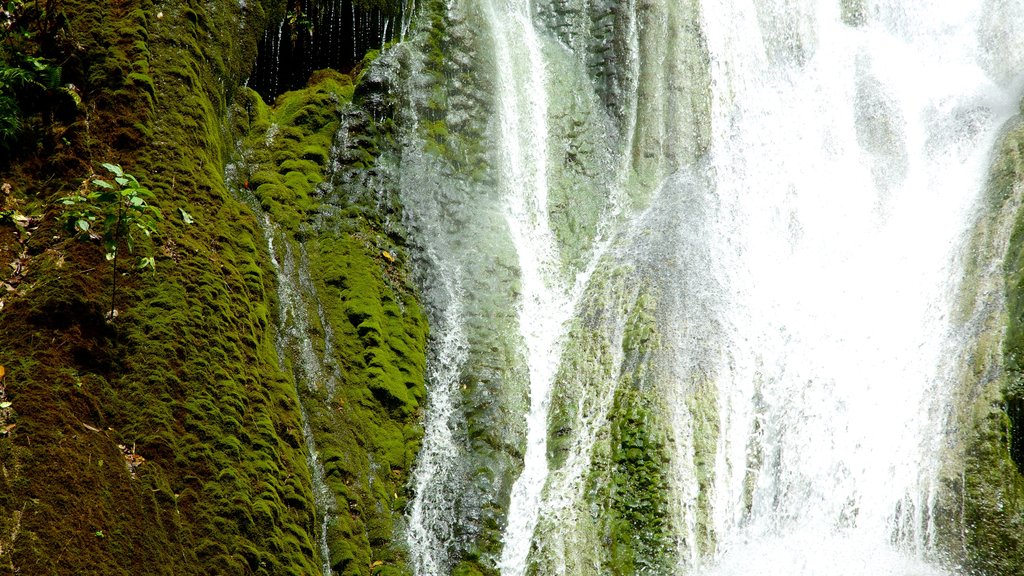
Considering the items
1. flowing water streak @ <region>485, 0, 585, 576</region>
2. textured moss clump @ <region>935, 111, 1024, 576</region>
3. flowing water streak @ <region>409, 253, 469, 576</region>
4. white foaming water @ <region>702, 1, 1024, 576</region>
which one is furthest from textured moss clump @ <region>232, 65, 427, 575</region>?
textured moss clump @ <region>935, 111, 1024, 576</region>

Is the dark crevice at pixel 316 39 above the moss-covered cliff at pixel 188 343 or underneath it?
above

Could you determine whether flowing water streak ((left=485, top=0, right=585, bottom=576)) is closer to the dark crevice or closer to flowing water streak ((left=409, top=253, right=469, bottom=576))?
flowing water streak ((left=409, top=253, right=469, bottom=576))

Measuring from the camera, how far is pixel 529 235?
37.9 feet

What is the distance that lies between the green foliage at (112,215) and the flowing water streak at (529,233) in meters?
4.59

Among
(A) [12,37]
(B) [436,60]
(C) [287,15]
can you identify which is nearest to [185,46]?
(A) [12,37]

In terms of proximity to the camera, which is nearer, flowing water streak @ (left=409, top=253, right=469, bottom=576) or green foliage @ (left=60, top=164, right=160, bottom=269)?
green foliage @ (left=60, top=164, right=160, bottom=269)

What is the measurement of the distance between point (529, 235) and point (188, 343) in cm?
598

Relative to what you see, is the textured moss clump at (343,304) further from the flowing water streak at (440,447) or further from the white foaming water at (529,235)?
the white foaming water at (529,235)

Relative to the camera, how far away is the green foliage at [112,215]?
18.2ft

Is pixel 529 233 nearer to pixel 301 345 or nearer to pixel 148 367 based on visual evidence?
pixel 301 345

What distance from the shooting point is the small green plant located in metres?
5.55

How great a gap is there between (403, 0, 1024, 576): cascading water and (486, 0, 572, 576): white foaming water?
36 mm

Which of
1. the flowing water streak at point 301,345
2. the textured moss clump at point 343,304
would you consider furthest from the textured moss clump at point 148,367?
the textured moss clump at point 343,304

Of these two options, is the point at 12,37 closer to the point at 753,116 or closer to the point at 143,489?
the point at 143,489
